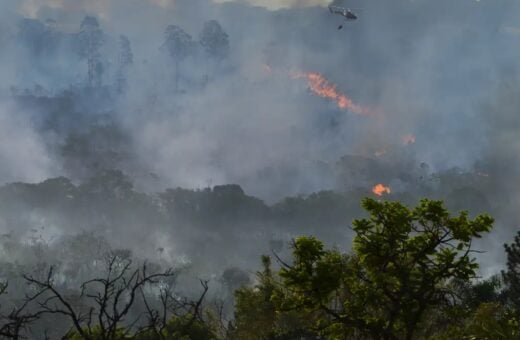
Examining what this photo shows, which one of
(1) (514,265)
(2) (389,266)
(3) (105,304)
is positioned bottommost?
(3) (105,304)

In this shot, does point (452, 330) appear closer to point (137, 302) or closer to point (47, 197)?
point (137, 302)

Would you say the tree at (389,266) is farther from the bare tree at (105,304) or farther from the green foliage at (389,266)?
the bare tree at (105,304)

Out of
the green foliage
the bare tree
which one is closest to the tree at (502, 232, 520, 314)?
the green foliage

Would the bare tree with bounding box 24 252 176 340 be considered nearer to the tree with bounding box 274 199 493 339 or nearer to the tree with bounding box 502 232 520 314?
the tree with bounding box 274 199 493 339

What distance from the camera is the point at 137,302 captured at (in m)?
116

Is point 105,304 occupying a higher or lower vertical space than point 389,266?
lower

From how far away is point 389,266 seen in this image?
42.1 feet

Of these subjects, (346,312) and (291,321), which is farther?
(291,321)

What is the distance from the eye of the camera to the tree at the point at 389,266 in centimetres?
1155

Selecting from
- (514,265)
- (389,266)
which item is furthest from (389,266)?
(514,265)

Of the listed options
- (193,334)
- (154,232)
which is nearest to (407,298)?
(193,334)

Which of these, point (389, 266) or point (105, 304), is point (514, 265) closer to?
point (389, 266)

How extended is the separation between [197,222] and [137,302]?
7584 centimetres

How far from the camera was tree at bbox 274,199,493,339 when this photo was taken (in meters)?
11.5
